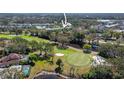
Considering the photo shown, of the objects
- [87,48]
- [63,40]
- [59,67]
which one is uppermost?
[63,40]

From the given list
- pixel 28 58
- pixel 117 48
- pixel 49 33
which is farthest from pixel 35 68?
pixel 117 48

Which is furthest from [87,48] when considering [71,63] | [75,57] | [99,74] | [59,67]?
[59,67]

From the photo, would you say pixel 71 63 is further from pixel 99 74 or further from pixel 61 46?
pixel 99 74

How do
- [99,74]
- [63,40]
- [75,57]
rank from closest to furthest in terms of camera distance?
[99,74], [75,57], [63,40]

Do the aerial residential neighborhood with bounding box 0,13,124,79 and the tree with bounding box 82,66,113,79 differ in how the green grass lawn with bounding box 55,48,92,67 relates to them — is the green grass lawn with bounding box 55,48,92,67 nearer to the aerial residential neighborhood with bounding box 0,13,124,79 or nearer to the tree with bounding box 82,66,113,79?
the aerial residential neighborhood with bounding box 0,13,124,79

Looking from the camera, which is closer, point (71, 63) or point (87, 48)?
point (71, 63)

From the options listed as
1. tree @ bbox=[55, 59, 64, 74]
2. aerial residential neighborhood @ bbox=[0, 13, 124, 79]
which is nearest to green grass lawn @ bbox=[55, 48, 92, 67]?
aerial residential neighborhood @ bbox=[0, 13, 124, 79]

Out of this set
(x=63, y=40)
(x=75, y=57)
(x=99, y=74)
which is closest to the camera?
(x=99, y=74)

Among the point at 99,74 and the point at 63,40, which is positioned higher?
the point at 63,40
